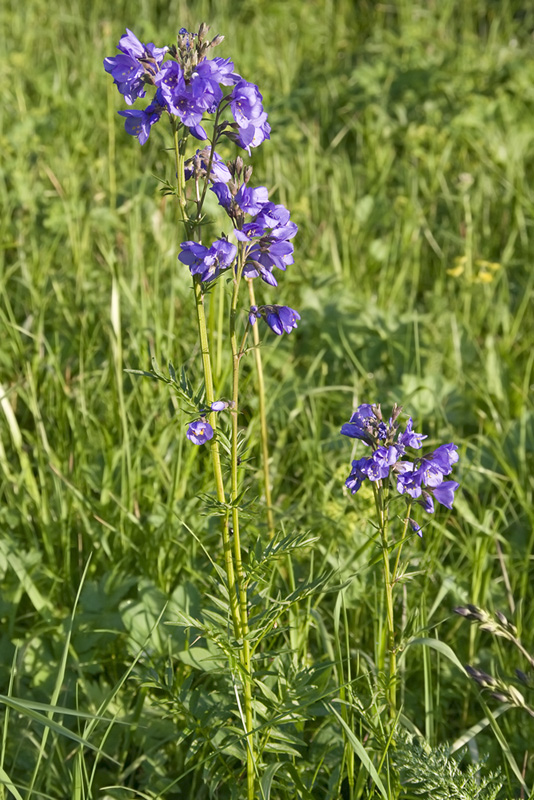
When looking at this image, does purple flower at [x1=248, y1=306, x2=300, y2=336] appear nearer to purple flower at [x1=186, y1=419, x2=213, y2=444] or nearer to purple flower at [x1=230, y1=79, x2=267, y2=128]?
purple flower at [x1=186, y1=419, x2=213, y2=444]

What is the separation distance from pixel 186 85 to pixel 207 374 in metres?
0.49

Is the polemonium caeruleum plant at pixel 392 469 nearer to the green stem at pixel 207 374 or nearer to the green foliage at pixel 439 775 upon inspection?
the green foliage at pixel 439 775

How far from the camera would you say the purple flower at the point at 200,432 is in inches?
56.4

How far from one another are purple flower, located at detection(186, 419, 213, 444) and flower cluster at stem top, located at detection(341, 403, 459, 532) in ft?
0.86

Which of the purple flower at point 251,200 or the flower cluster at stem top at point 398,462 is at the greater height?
the purple flower at point 251,200

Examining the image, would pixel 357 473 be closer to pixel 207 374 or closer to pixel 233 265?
pixel 207 374

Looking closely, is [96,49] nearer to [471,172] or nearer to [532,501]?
[471,172]

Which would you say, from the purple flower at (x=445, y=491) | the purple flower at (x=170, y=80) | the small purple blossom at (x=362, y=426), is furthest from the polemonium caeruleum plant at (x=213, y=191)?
the purple flower at (x=445, y=491)

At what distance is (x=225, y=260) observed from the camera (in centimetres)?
134

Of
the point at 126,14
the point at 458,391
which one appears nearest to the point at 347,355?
the point at 458,391

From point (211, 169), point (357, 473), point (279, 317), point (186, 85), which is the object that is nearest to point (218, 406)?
point (279, 317)

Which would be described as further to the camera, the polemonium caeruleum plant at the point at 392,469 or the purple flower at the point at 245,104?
the polemonium caeruleum plant at the point at 392,469

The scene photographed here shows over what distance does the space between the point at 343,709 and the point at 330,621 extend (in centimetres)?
46

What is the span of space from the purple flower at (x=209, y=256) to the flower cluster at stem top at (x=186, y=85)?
0.64 ft
